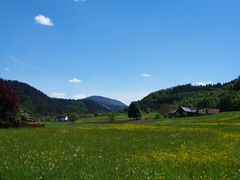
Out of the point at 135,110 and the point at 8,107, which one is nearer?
the point at 8,107

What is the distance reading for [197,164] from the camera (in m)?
18.0

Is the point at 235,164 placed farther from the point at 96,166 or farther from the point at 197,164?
the point at 96,166

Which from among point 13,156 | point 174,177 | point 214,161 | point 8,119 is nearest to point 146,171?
point 174,177

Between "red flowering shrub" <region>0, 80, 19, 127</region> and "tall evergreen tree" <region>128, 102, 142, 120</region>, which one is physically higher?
"tall evergreen tree" <region>128, 102, 142, 120</region>

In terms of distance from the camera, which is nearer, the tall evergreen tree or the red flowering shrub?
the red flowering shrub

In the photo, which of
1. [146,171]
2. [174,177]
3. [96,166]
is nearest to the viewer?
[174,177]

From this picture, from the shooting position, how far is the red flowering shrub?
6838 centimetres

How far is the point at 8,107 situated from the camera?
6906 cm

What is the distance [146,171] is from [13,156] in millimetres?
7629

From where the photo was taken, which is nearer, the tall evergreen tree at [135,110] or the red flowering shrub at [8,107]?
the red flowering shrub at [8,107]

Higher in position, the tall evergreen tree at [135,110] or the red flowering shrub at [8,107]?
the tall evergreen tree at [135,110]

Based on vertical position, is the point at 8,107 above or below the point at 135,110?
below

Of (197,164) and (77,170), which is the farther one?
(197,164)

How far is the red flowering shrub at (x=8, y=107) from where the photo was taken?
68.4 meters
